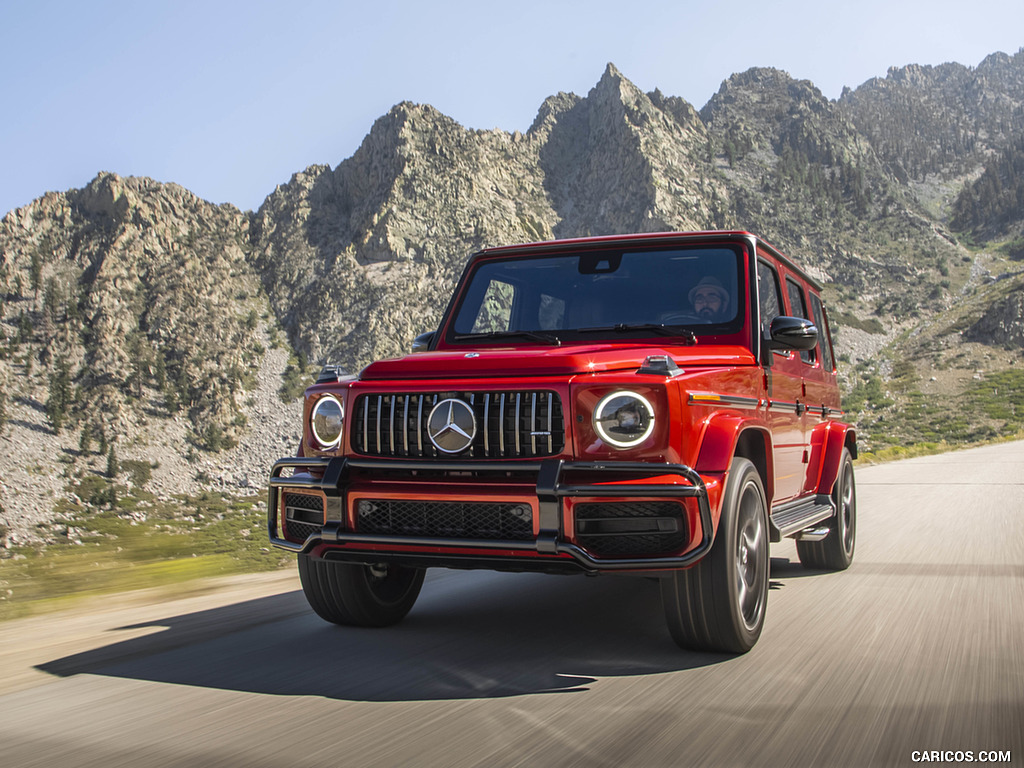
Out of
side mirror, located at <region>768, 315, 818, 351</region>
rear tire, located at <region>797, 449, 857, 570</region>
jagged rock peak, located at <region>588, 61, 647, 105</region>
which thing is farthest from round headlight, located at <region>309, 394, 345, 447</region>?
jagged rock peak, located at <region>588, 61, 647, 105</region>

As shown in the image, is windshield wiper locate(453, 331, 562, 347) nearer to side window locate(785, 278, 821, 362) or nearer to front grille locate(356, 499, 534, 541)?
front grille locate(356, 499, 534, 541)

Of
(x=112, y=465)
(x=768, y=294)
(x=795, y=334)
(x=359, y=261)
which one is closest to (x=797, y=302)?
(x=768, y=294)

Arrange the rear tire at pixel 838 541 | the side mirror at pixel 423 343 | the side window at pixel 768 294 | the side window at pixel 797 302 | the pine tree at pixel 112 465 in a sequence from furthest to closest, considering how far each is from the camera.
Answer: the pine tree at pixel 112 465, the rear tire at pixel 838 541, the side window at pixel 797 302, the side mirror at pixel 423 343, the side window at pixel 768 294

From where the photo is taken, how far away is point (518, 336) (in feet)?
16.6

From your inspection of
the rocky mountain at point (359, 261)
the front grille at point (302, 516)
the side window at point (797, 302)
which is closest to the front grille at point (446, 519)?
the front grille at point (302, 516)

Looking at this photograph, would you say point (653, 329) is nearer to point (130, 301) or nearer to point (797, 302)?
point (797, 302)

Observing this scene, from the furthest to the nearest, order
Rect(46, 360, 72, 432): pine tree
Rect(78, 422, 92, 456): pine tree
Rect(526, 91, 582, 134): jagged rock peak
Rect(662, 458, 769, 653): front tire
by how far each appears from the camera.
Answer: Rect(526, 91, 582, 134): jagged rock peak → Rect(46, 360, 72, 432): pine tree → Rect(78, 422, 92, 456): pine tree → Rect(662, 458, 769, 653): front tire

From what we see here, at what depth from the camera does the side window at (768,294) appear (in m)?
5.29

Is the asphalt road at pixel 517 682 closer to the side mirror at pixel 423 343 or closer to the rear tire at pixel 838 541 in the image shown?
the rear tire at pixel 838 541

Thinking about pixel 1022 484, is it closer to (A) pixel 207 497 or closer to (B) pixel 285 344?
(A) pixel 207 497

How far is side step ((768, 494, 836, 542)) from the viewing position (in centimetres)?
475

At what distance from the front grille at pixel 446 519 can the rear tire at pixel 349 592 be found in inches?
21.9

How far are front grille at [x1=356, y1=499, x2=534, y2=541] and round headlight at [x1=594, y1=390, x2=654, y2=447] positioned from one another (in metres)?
0.45

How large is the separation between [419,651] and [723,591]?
1403 millimetres
